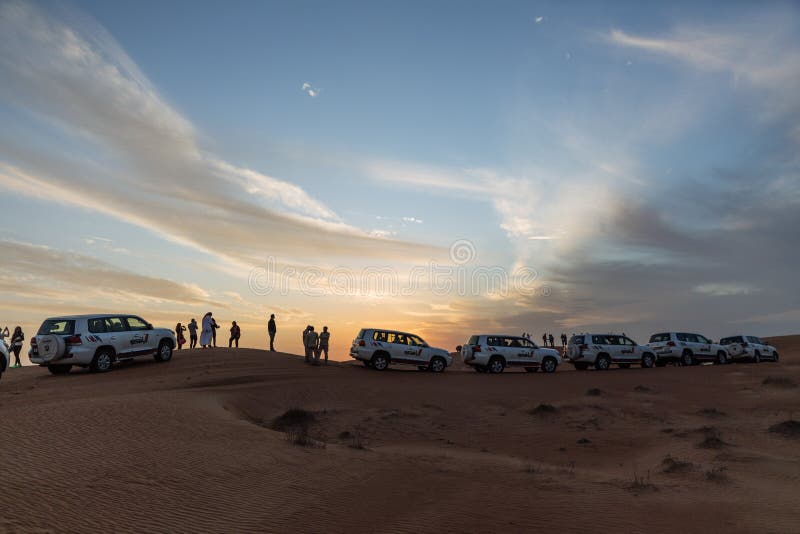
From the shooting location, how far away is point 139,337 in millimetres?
23766

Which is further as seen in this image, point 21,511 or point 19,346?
point 19,346

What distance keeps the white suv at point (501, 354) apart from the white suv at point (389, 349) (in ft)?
6.96

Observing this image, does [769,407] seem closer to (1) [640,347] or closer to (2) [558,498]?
(1) [640,347]

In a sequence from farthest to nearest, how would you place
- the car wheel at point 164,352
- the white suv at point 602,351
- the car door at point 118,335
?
the white suv at point 602,351 < the car wheel at point 164,352 < the car door at point 118,335

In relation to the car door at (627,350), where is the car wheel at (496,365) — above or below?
below

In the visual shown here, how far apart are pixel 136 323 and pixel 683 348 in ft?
102

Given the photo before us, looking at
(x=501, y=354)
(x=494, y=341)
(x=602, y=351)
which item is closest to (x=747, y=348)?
(x=602, y=351)

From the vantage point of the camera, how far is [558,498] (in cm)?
1000

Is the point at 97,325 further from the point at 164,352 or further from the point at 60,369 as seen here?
the point at 164,352

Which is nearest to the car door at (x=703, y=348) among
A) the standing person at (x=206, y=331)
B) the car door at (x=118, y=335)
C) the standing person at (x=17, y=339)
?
the standing person at (x=206, y=331)

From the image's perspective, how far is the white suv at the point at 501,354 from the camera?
28.8 metres

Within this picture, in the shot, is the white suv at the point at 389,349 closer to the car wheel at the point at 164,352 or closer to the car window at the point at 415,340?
the car window at the point at 415,340

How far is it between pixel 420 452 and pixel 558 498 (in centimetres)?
466

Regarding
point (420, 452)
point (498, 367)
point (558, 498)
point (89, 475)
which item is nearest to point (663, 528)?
point (558, 498)
